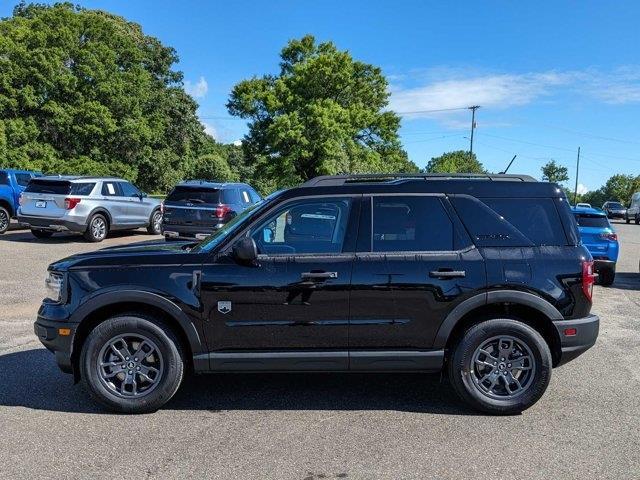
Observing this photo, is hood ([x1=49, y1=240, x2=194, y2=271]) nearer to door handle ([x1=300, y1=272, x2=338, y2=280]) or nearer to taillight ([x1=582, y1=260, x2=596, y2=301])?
door handle ([x1=300, y1=272, x2=338, y2=280])

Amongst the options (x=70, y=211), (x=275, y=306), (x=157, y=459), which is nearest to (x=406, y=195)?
(x=275, y=306)

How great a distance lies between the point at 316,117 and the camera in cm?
4250

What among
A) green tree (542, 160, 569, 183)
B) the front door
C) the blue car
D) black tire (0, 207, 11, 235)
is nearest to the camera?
the front door

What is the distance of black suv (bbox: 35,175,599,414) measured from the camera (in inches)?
174

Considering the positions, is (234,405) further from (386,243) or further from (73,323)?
(386,243)

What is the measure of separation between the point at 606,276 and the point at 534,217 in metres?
7.86

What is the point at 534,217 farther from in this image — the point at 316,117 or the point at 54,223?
the point at 316,117

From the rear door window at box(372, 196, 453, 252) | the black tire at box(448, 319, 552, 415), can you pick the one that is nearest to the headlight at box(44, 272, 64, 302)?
the rear door window at box(372, 196, 453, 252)

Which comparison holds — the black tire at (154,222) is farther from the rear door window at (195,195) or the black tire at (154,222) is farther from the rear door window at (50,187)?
the rear door window at (195,195)

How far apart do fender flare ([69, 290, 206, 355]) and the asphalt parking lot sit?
72cm

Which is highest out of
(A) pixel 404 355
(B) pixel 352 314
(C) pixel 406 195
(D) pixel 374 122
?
(D) pixel 374 122

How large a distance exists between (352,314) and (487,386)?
4.10ft

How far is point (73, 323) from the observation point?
4.43 metres

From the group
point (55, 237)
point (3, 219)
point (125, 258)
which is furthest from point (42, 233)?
point (125, 258)
